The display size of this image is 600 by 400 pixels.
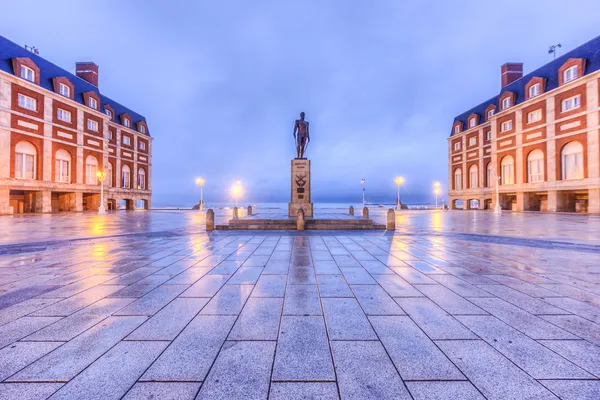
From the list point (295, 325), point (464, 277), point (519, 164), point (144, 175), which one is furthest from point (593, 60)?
point (144, 175)

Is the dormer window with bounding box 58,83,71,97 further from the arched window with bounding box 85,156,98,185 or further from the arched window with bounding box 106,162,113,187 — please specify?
the arched window with bounding box 106,162,113,187

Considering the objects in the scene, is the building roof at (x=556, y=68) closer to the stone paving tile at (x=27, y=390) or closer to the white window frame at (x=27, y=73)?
the stone paving tile at (x=27, y=390)

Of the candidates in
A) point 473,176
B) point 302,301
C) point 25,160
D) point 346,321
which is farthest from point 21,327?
point 473,176

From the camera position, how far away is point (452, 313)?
11.7 ft

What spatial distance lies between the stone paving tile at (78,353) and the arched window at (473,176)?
48395 mm

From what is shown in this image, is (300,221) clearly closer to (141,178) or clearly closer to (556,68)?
(556,68)

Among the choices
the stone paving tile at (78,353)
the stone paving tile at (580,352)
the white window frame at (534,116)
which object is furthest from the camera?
the white window frame at (534,116)

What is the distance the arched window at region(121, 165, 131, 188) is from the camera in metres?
40.6

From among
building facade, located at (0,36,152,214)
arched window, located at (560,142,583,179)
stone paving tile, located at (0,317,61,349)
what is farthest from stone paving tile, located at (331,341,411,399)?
arched window, located at (560,142,583,179)

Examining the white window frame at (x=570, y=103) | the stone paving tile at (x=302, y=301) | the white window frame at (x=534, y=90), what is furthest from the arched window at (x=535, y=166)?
the stone paving tile at (x=302, y=301)

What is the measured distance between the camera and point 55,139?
29.1 metres

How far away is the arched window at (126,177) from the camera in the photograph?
40.6 m

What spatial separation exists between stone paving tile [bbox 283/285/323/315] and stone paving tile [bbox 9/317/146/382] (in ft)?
6.15

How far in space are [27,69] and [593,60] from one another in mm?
54686
